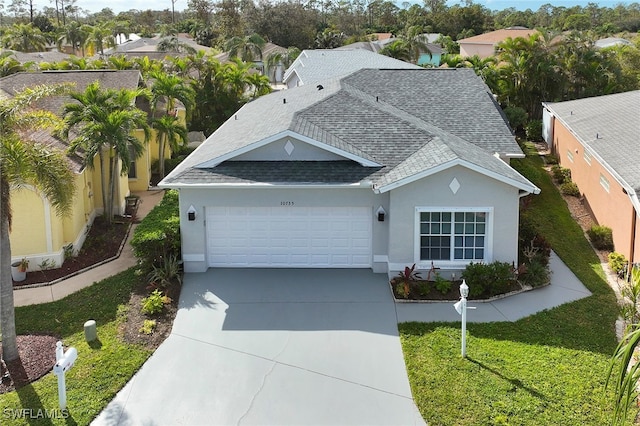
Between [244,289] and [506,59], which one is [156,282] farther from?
[506,59]

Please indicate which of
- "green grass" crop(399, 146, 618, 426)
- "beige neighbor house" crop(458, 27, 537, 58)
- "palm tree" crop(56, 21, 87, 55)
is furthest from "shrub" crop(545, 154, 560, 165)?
"palm tree" crop(56, 21, 87, 55)

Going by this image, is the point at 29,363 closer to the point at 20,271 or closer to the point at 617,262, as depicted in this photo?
the point at 20,271

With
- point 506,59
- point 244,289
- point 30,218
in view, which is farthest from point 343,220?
point 506,59

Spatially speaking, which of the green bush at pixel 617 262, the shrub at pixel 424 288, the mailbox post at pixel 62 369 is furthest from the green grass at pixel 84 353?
the green bush at pixel 617 262

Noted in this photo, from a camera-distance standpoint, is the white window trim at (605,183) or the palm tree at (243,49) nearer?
the white window trim at (605,183)

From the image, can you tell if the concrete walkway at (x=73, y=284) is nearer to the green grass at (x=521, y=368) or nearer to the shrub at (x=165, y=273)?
the shrub at (x=165, y=273)

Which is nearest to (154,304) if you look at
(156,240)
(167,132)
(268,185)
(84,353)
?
(84,353)

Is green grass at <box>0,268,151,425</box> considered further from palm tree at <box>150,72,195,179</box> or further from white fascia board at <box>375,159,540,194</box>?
palm tree at <box>150,72,195,179</box>
